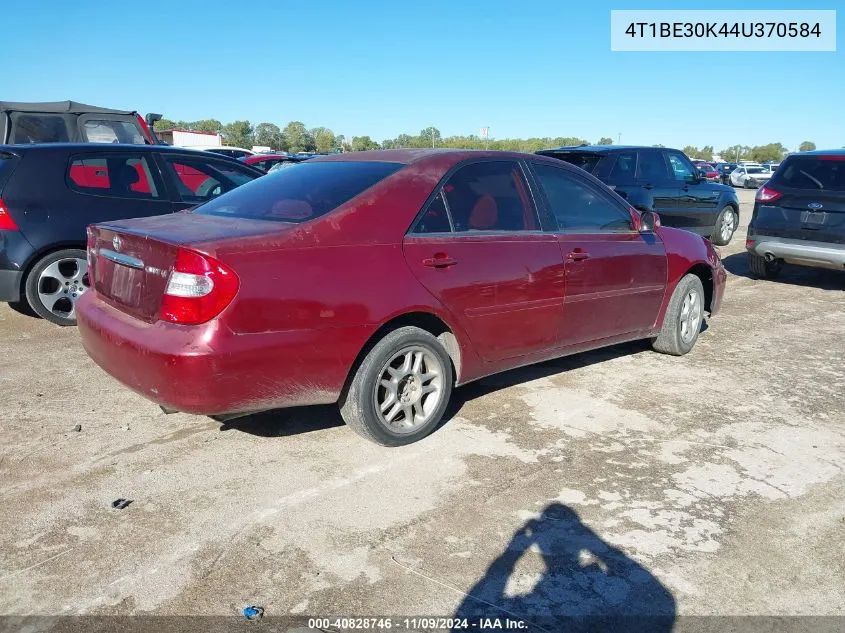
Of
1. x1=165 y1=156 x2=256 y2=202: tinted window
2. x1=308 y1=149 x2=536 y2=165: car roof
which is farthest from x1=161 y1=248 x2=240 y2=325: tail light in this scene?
x1=165 y1=156 x2=256 y2=202: tinted window

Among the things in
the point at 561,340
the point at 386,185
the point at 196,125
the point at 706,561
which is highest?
the point at 196,125

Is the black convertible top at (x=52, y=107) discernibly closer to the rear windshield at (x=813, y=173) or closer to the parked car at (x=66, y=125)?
the parked car at (x=66, y=125)

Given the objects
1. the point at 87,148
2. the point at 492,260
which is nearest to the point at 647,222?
the point at 492,260

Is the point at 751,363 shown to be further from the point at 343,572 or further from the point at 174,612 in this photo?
the point at 174,612

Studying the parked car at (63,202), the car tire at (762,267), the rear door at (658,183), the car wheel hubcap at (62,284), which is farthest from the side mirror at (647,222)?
the rear door at (658,183)

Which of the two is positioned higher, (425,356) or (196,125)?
(196,125)

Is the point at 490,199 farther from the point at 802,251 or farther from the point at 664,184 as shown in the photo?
the point at 664,184

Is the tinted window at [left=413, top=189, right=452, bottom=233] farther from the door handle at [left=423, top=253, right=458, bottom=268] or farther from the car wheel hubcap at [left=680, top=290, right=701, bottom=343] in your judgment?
the car wheel hubcap at [left=680, top=290, right=701, bottom=343]

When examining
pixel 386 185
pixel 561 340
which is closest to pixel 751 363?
pixel 561 340

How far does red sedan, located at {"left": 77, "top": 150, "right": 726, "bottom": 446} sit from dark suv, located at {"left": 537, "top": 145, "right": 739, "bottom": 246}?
525cm

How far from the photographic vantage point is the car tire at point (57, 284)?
6.00m

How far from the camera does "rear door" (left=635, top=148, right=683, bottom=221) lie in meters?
10.7

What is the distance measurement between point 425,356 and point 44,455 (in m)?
2.00

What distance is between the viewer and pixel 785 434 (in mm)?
4191
